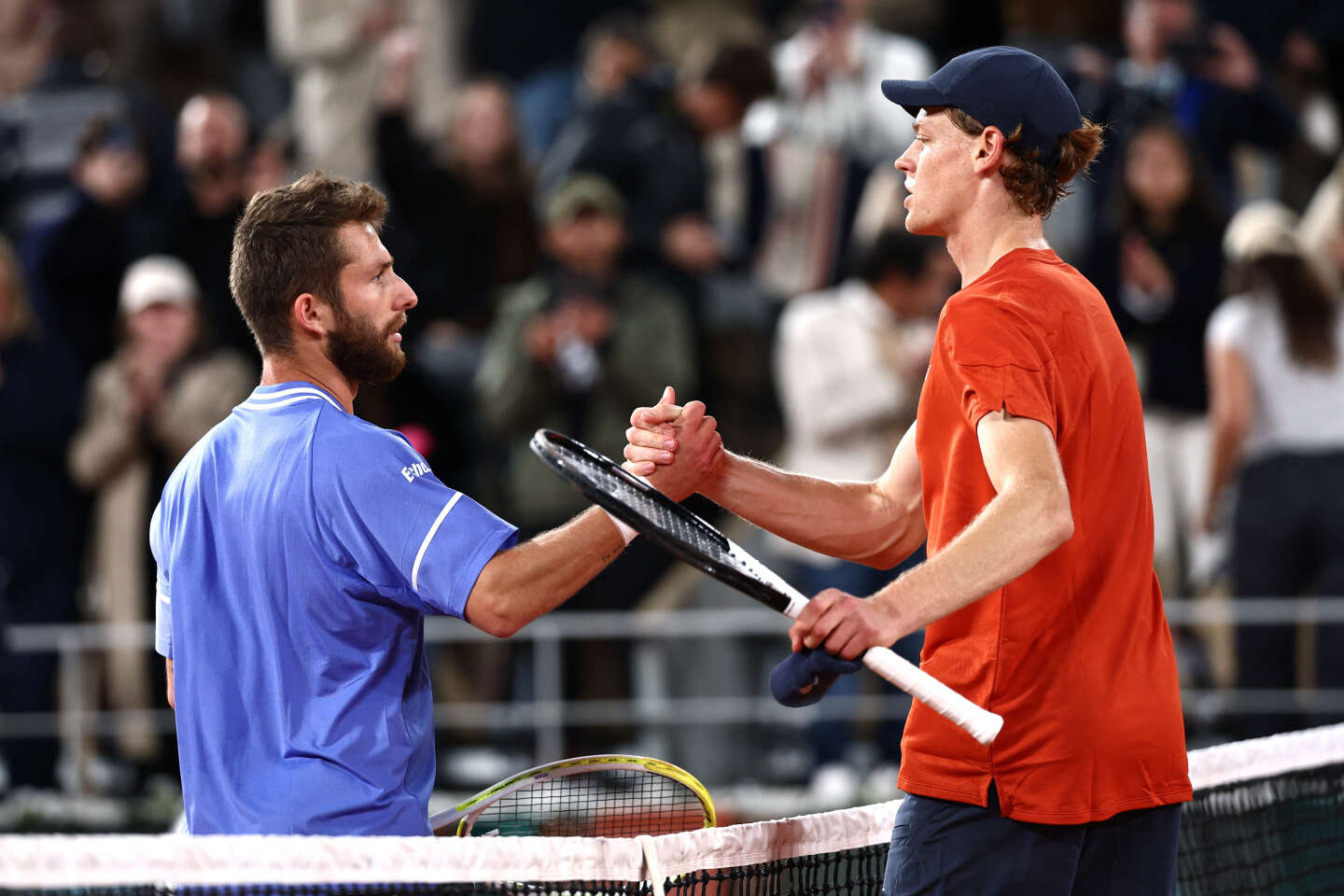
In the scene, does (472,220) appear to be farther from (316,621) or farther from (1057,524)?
(1057,524)

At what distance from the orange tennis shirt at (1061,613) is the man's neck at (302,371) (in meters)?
1.12

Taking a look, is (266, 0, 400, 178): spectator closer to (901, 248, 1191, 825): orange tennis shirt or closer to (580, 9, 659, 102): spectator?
(580, 9, 659, 102): spectator

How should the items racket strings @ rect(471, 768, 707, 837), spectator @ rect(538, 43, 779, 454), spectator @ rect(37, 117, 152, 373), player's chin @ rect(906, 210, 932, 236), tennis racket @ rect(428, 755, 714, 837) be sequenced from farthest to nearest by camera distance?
spectator @ rect(37, 117, 152, 373), spectator @ rect(538, 43, 779, 454), racket strings @ rect(471, 768, 707, 837), tennis racket @ rect(428, 755, 714, 837), player's chin @ rect(906, 210, 932, 236)

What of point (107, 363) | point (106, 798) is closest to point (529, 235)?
point (107, 363)

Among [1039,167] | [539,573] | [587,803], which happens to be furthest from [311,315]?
[1039,167]

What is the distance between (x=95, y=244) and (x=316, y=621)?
7.43 m

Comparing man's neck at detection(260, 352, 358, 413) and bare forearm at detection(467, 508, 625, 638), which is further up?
man's neck at detection(260, 352, 358, 413)

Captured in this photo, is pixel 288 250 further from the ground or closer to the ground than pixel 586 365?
further from the ground

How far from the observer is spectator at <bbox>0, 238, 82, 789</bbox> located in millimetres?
9578

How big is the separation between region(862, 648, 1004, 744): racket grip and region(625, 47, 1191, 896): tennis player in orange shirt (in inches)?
2.7

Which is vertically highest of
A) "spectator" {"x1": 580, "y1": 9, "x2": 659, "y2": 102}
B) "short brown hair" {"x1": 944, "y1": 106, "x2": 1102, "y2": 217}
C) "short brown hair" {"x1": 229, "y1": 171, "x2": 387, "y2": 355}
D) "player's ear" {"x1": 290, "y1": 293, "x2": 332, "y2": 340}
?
"spectator" {"x1": 580, "y1": 9, "x2": 659, "y2": 102}

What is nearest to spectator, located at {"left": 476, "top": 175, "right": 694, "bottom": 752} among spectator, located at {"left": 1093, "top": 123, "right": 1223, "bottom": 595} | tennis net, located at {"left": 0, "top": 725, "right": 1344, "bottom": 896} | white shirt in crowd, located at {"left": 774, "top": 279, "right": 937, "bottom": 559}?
white shirt in crowd, located at {"left": 774, "top": 279, "right": 937, "bottom": 559}

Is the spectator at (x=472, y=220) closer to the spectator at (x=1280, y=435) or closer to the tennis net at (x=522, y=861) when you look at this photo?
the spectator at (x=1280, y=435)

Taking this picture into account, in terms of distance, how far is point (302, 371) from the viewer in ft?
11.6
